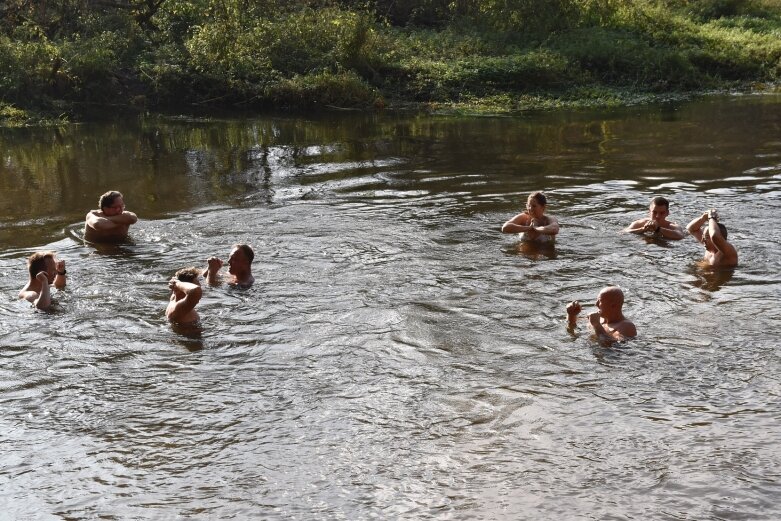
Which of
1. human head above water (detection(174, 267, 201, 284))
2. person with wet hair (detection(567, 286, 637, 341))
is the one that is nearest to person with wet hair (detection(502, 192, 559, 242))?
person with wet hair (detection(567, 286, 637, 341))

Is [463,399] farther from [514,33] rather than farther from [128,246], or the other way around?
[514,33]

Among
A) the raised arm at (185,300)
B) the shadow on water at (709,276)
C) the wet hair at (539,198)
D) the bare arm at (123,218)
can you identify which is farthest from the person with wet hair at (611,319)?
the bare arm at (123,218)

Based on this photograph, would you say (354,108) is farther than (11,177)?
Yes

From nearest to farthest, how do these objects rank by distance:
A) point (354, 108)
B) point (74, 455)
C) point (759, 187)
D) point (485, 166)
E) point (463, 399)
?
point (74, 455)
point (463, 399)
point (759, 187)
point (485, 166)
point (354, 108)

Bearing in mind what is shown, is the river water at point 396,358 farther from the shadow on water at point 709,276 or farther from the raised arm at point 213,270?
the raised arm at point 213,270

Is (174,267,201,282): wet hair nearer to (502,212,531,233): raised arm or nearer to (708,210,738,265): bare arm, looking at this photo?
(502,212,531,233): raised arm

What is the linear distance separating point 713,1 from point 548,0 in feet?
29.0

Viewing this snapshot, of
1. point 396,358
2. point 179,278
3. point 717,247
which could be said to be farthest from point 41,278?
point 717,247

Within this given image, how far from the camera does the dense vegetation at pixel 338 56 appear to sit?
83.8ft

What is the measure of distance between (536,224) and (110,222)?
5635mm

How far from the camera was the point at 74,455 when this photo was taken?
686 cm

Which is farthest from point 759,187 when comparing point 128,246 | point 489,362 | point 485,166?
point 128,246

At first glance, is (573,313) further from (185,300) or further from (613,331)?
(185,300)

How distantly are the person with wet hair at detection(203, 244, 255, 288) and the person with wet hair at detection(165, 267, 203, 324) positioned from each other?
784mm
